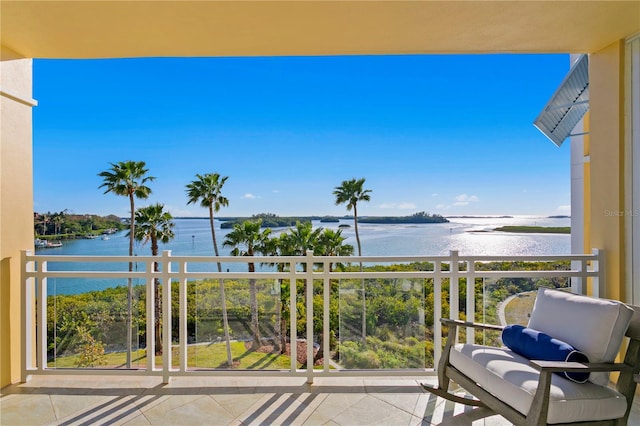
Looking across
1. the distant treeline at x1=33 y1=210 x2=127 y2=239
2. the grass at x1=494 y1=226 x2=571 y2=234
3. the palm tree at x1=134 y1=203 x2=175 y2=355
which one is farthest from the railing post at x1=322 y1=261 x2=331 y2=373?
the palm tree at x1=134 y1=203 x2=175 y2=355

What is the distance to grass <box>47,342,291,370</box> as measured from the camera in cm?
337

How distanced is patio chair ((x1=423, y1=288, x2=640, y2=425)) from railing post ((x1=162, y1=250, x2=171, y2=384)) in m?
2.20

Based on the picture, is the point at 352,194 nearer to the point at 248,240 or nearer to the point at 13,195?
the point at 248,240

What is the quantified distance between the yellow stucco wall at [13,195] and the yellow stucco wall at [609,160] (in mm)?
5110

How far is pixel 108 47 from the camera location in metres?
3.19

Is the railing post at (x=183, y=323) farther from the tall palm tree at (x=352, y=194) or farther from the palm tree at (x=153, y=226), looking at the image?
the tall palm tree at (x=352, y=194)

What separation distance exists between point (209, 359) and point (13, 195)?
2.21 metres

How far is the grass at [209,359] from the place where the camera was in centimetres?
337

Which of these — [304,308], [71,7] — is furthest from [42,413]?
[71,7]

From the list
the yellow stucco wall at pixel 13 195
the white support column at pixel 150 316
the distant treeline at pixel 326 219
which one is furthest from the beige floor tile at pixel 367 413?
the distant treeline at pixel 326 219

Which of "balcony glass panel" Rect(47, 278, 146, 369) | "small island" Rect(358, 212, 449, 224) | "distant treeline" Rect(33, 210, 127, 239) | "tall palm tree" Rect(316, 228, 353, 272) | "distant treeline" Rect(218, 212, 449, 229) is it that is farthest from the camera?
"small island" Rect(358, 212, 449, 224)

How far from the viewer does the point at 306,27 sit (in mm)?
2887

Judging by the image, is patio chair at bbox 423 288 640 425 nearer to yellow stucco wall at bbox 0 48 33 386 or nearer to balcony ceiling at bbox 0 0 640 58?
balcony ceiling at bbox 0 0 640 58

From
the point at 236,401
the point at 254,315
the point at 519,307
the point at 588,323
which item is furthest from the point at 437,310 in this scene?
the point at 236,401
